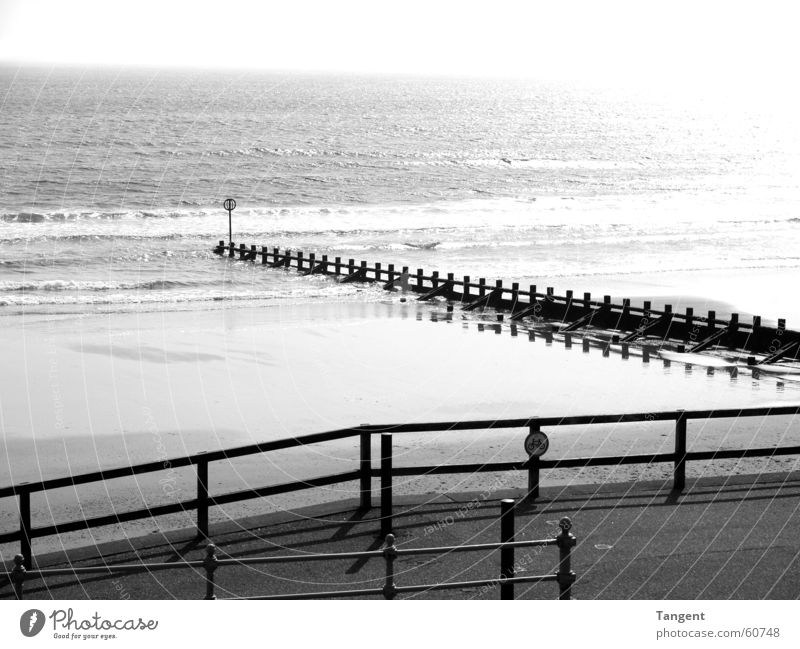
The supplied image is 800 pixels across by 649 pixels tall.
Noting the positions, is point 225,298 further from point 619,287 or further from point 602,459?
point 602,459

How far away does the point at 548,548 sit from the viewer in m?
9.33

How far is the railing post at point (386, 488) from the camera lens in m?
9.99

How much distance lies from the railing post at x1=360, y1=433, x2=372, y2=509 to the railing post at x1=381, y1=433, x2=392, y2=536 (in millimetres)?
197

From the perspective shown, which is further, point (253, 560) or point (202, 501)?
point (202, 501)

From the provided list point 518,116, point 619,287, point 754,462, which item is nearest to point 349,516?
point 754,462

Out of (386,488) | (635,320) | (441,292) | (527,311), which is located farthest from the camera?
(441,292)

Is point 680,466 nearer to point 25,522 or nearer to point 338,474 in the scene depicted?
point 338,474

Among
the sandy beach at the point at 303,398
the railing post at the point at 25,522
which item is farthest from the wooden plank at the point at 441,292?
the railing post at the point at 25,522

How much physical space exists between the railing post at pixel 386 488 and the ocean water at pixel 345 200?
2424 centimetres

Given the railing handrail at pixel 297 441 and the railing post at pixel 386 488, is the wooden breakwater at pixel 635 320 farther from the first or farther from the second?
the railing post at pixel 386 488

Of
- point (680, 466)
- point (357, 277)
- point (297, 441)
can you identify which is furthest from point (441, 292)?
point (297, 441)

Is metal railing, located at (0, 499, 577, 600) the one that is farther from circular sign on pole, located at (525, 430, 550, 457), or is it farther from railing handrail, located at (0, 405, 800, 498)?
circular sign on pole, located at (525, 430, 550, 457)

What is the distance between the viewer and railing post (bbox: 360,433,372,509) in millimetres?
10391
